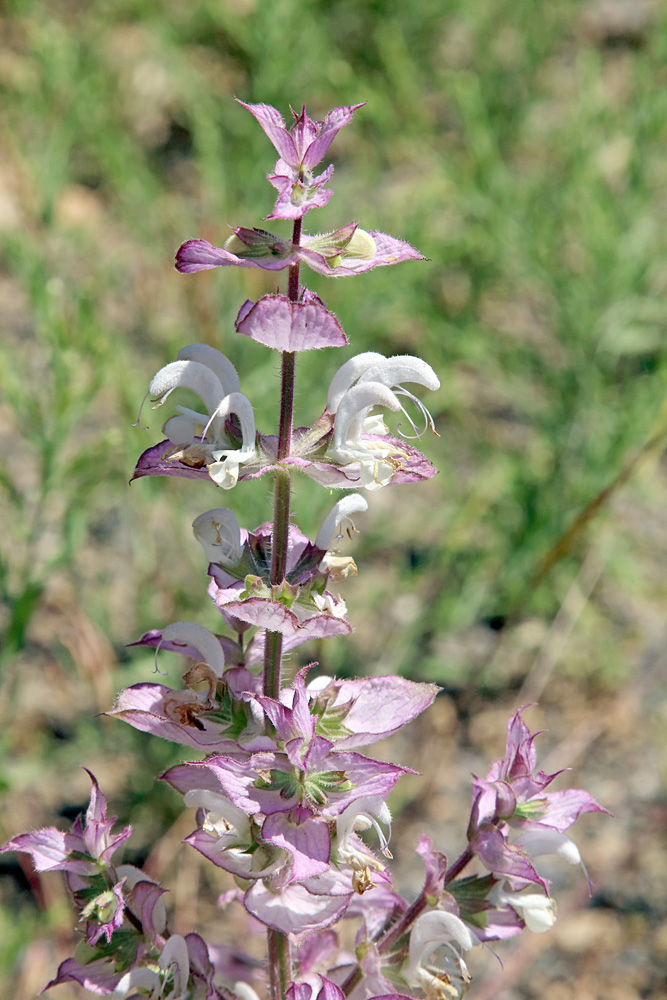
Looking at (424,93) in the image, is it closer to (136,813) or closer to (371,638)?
(371,638)

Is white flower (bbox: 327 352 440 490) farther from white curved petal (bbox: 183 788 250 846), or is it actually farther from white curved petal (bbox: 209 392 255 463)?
white curved petal (bbox: 183 788 250 846)

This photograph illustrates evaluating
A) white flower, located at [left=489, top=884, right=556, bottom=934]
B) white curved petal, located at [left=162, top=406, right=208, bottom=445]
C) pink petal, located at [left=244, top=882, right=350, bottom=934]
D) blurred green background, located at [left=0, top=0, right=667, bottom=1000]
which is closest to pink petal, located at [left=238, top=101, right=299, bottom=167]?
white curved petal, located at [left=162, top=406, right=208, bottom=445]

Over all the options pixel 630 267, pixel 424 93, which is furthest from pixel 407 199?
pixel 424 93

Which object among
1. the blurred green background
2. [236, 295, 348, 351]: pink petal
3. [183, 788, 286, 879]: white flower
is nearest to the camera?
[236, 295, 348, 351]: pink petal

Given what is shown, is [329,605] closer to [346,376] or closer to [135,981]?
[346,376]

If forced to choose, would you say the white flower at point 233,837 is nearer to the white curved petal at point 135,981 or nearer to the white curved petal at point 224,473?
the white curved petal at point 135,981
